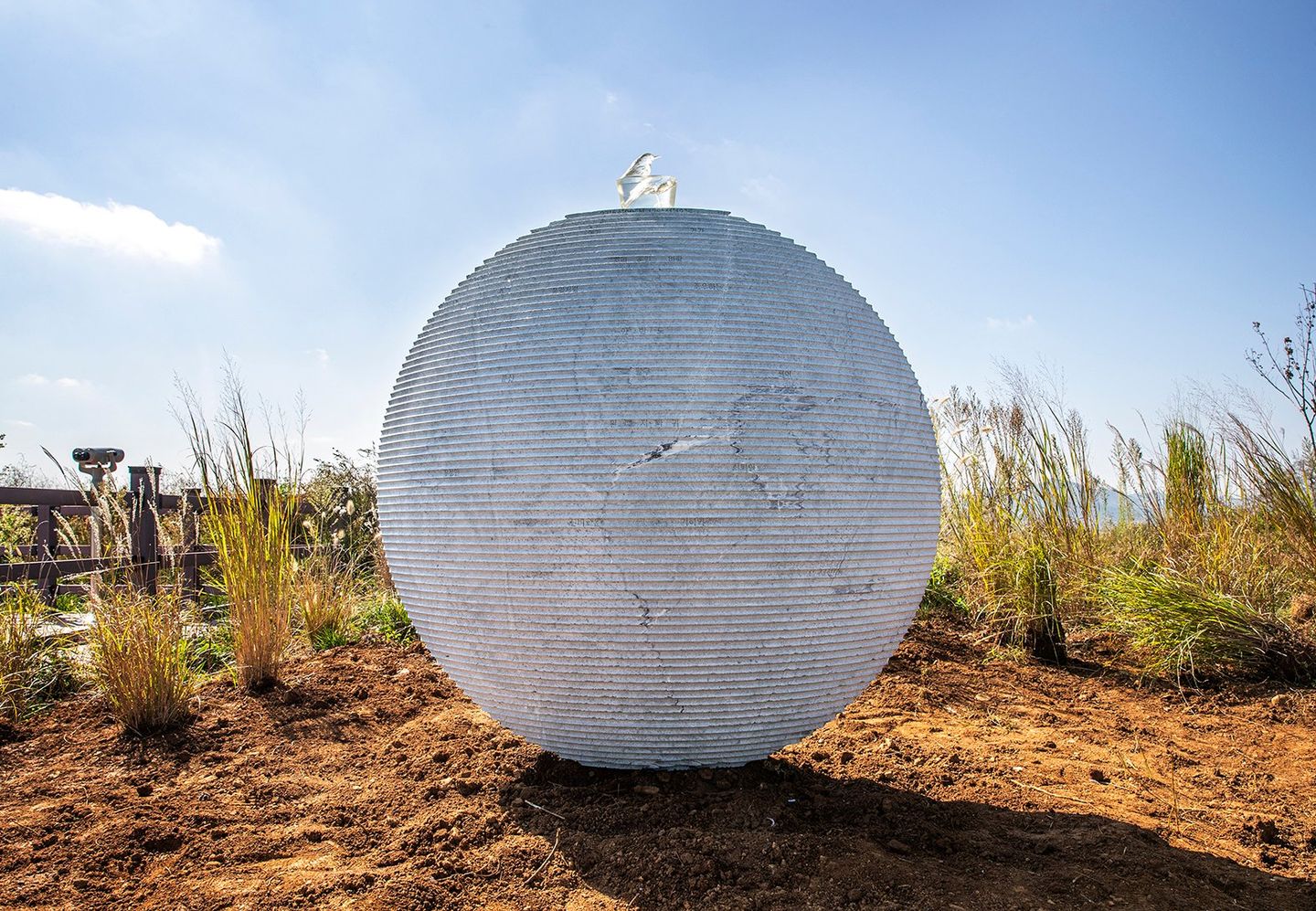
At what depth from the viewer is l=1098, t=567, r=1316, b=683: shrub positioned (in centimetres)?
554

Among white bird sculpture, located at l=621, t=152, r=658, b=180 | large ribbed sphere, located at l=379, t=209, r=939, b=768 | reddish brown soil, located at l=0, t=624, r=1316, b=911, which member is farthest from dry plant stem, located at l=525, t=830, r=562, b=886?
white bird sculpture, located at l=621, t=152, r=658, b=180

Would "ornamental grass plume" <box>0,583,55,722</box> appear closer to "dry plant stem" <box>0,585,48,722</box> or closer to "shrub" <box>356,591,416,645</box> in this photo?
"dry plant stem" <box>0,585,48,722</box>

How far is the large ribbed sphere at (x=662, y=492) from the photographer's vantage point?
9.73 feet

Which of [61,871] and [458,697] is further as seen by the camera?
[458,697]

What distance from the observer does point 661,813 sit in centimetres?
324

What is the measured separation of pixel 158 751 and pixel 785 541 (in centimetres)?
338

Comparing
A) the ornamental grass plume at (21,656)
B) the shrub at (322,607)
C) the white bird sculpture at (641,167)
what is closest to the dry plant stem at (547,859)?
the white bird sculpture at (641,167)

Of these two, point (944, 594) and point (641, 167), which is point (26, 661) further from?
point (944, 594)

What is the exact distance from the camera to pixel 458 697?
5.17 meters

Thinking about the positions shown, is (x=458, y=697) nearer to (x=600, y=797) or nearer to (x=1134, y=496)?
(x=600, y=797)

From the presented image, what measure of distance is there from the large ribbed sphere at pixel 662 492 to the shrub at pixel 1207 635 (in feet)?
10.5

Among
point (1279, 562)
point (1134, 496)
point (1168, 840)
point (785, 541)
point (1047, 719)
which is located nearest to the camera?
point (785, 541)

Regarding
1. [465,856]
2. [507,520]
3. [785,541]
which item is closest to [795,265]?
[785,541]

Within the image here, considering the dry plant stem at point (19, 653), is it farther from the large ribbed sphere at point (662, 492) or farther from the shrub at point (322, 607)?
the large ribbed sphere at point (662, 492)
